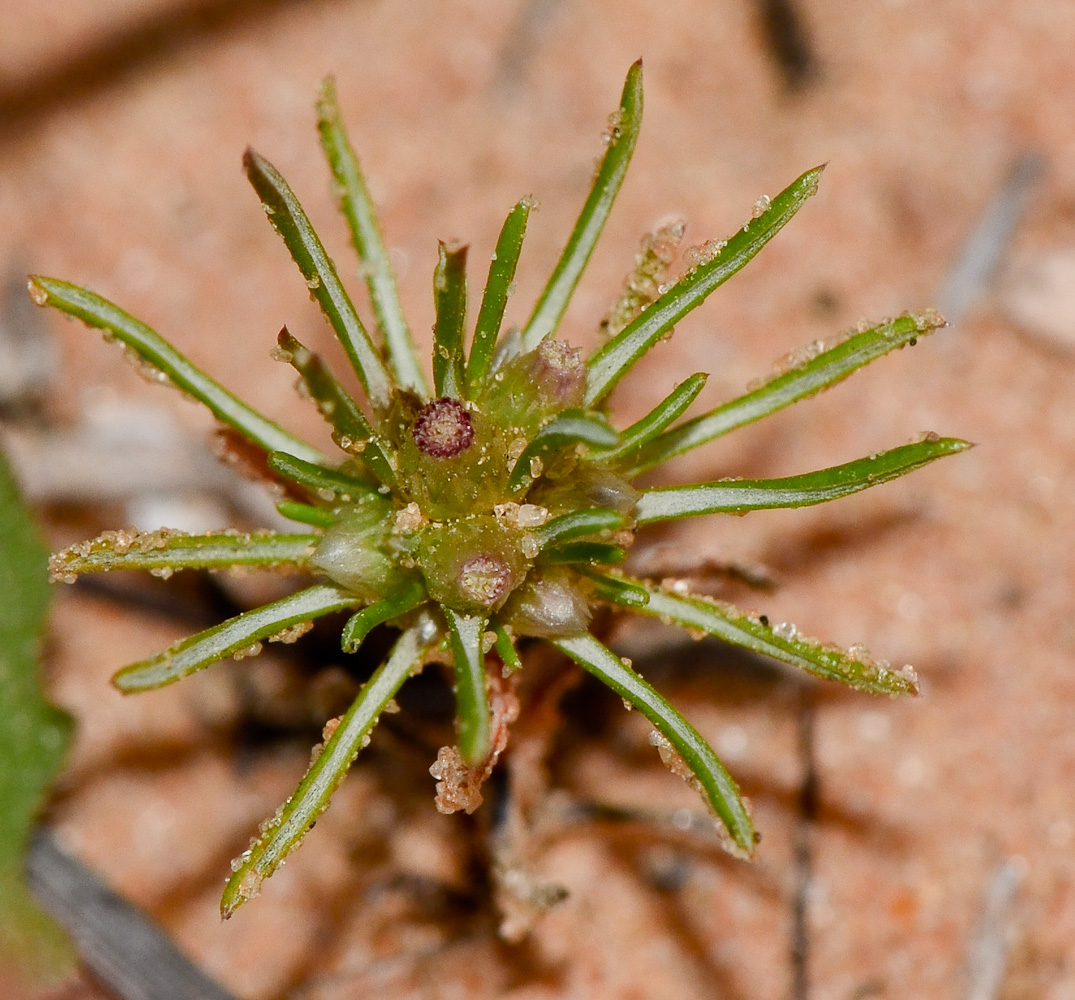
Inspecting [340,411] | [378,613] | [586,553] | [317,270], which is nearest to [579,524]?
[586,553]

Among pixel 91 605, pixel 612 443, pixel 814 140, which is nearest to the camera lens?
pixel 612 443

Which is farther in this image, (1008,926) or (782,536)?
(782,536)

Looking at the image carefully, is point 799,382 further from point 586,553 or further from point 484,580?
point 484,580

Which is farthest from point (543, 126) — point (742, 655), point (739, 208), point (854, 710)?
point (854, 710)

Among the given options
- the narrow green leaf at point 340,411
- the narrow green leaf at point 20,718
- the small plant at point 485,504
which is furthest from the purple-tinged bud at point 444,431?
the narrow green leaf at point 20,718

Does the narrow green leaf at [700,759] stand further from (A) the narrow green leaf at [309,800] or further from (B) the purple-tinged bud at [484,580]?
(A) the narrow green leaf at [309,800]

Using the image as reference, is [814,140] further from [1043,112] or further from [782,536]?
[782,536]

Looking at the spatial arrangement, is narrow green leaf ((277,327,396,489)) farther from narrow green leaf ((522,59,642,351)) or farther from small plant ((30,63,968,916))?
narrow green leaf ((522,59,642,351))

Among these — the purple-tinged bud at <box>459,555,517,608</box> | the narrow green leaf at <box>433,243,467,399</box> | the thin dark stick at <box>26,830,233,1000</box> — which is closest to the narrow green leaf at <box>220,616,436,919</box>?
the purple-tinged bud at <box>459,555,517,608</box>
